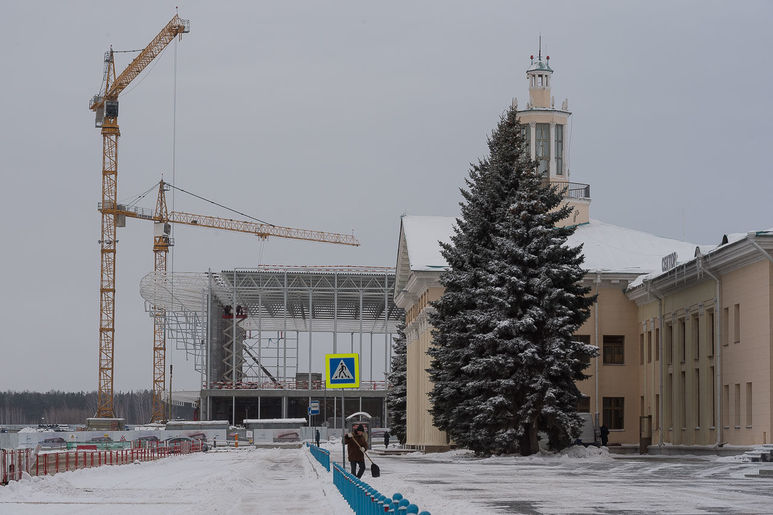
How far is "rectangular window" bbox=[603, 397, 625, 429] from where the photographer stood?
6494 cm

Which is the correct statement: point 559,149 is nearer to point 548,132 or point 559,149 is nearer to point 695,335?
point 548,132

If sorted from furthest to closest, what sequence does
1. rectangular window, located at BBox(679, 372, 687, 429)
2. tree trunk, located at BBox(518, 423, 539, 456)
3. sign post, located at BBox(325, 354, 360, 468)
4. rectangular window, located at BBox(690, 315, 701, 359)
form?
rectangular window, located at BBox(679, 372, 687, 429)
rectangular window, located at BBox(690, 315, 701, 359)
tree trunk, located at BBox(518, 423, 539, 456)
sign post, located at BBox(325, 354, 360, 468)

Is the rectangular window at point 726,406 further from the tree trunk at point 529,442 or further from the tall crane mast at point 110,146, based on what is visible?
the tall crane mast at point 110,146

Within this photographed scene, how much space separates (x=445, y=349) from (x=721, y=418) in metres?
12.5

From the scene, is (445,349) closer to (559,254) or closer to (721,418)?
(559,254)

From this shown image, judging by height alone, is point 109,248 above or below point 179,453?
above

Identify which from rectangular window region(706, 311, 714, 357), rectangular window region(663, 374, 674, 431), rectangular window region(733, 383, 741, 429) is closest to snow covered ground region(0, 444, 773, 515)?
A: rectangular window region(733, 383, 741, 429)

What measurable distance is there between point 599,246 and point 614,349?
715 cm

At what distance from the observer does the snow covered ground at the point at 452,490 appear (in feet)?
72.3

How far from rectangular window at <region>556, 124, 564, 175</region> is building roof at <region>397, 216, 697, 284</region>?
4036mm

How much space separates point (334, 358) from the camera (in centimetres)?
3030

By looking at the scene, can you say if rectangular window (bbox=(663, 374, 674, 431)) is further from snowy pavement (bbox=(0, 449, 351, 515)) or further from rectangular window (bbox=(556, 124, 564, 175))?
rectangular window (bbox=(556, 124, 564, 175))

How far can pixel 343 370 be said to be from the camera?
1182 inches

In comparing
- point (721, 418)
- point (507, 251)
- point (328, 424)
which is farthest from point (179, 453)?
point (328, 424)
